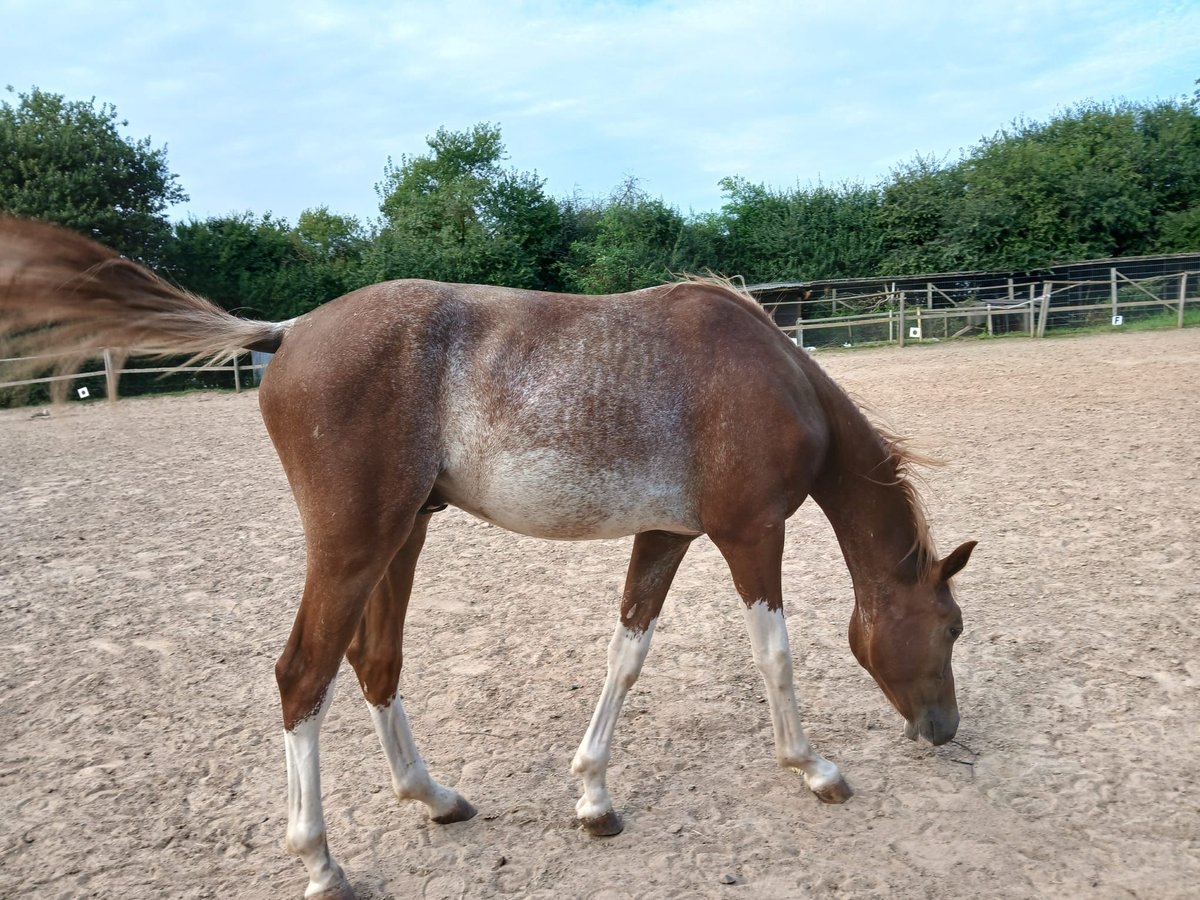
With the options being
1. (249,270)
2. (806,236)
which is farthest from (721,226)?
(249,270)

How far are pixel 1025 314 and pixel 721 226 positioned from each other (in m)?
14.9

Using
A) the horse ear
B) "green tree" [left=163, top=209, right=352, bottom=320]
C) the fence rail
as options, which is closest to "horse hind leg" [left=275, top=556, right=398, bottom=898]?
the horse ear

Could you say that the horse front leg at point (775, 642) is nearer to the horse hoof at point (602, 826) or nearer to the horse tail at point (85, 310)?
the horse hoof at point (602, 826)

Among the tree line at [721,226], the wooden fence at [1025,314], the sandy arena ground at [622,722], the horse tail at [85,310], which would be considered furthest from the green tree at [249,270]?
the horse tail at [85,310]

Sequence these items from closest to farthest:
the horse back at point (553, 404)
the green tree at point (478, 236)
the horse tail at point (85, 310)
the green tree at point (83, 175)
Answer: the horse tail at point (85, 310), the horse back at point (553, 404), the green tree at point (83, 175), the green tree at point (478, 236)

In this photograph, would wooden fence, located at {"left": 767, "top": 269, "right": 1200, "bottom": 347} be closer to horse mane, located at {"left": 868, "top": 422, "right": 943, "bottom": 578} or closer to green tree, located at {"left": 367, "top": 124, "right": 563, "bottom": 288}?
green tree, located at {"left": 367, "top": 124, "right": 563, "bottom": 288}

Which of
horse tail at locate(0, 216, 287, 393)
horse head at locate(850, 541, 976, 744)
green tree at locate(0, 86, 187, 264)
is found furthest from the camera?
Result: green tree at locate(0, 86, 187, 264)

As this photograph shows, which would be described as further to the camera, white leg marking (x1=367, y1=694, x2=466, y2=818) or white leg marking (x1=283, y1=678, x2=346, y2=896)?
white leg marking (x1=367, y1=694, x2=466, y2=818)

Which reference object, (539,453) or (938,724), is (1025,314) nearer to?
(938,724)

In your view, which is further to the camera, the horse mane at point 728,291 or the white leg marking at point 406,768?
the horse mane at point 728,291

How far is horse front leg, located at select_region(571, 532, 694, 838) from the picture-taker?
327 cm

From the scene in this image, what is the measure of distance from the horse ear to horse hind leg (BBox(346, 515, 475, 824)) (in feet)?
7.22

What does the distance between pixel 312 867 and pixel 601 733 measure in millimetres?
1178

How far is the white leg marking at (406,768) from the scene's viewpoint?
10.9 feet
